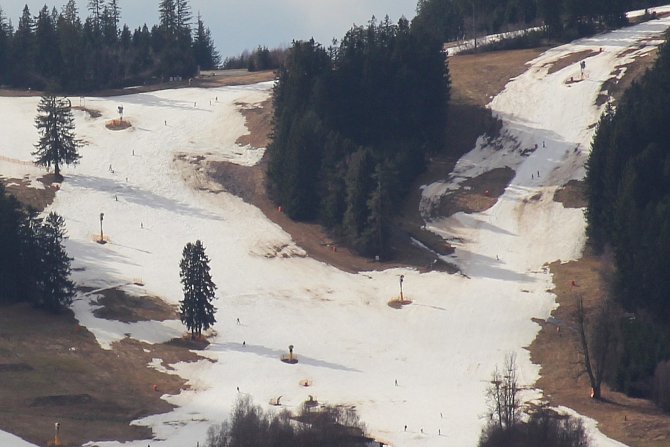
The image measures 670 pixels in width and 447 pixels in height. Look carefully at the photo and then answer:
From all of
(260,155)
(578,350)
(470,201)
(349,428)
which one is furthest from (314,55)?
(349,428)

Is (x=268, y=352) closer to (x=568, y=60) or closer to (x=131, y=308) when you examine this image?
(x=131, y=308)

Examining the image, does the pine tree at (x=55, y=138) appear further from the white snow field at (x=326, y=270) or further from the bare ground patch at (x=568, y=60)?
the bare ground patch at (x=568, y=60)

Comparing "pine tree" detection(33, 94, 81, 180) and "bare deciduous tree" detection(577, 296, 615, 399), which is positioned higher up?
"pine tree" detection(33, 94, 81, 180)

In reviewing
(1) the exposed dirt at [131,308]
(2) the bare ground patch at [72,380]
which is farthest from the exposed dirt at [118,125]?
(2) the bare ground patch at [72,380]

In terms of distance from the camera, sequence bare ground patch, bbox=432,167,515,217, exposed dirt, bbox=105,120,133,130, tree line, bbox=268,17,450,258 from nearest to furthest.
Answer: tree line, bbox=268,17,450,258, bare ground patch, bbox=432,167,515,217, exposed dirt, bbox=105,120,133,130

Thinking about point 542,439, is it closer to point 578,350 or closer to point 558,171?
point 578,350

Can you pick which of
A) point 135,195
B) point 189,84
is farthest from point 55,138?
point 189,84

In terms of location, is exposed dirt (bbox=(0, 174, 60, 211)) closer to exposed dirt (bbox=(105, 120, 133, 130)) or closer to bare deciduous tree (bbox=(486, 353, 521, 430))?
exposed dirt (bbox=(105, 120, 133, 130))

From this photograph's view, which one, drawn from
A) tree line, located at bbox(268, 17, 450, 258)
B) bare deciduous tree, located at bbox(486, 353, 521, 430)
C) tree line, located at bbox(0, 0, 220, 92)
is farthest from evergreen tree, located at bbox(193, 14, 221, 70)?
bare deciduous tree, located at bbox(486, 353, 521, 430)

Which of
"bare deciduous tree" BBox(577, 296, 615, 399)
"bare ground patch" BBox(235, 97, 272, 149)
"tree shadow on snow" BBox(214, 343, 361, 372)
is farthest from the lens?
"bare ground patch" BBox(235, 97, 272, 149)
